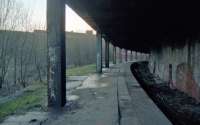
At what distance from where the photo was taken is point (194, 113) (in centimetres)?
814

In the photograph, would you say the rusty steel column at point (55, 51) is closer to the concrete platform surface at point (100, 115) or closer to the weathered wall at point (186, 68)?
the concrete platform surface at point (100, 115)

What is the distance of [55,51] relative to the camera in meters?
6.57

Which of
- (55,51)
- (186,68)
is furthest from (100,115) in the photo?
(186,68)

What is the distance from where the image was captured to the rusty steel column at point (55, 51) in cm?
649

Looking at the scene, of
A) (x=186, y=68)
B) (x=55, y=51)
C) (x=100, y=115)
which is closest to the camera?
(x=100, y=115)

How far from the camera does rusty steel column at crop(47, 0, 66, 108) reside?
649cm

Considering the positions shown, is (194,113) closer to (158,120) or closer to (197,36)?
(197,36)

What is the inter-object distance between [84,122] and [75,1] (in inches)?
173

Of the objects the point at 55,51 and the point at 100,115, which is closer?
the point at 100,115

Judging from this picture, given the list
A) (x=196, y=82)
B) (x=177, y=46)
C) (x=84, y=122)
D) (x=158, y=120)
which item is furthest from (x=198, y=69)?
(x=84, y=122)

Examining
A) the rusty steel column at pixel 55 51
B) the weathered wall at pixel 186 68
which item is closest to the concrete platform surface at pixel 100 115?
the rusty steel column at pixel 55 51

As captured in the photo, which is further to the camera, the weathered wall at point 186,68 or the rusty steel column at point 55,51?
the weathered wall at point 186,68

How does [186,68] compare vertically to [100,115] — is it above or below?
above

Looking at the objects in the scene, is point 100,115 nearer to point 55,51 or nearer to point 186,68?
point 55,51
